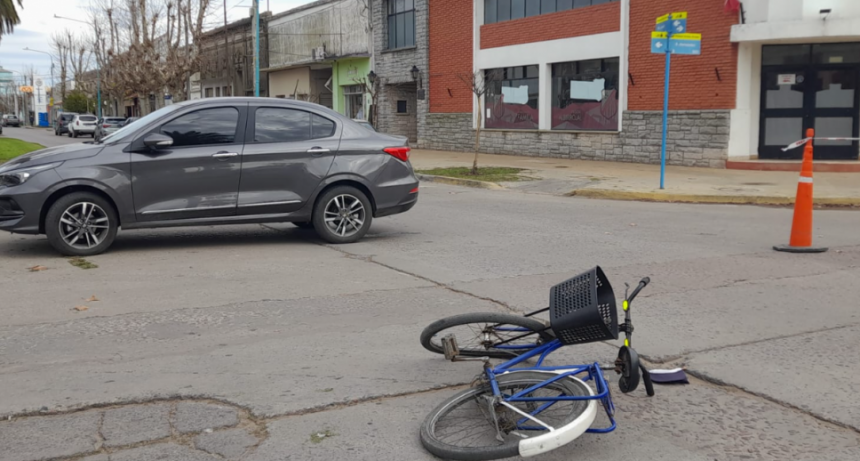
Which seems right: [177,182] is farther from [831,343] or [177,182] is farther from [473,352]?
[831,343]

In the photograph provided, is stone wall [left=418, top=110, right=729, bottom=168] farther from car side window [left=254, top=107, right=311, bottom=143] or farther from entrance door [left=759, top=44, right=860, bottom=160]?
car side window [left=254, top=107, right=311, bottom=143]

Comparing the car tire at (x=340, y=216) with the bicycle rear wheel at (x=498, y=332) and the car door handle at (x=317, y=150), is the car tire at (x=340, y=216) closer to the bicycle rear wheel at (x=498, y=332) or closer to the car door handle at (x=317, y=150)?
the car door handle at (x=317, y=150)

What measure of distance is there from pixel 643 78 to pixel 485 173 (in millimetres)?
5684

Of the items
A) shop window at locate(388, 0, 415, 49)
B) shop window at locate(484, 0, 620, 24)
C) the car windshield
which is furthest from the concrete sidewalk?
shop window at locate(388, 0, 415, 49)

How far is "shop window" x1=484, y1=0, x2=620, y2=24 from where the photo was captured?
83.1 feet

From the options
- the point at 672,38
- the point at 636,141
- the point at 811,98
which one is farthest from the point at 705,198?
the point at 636,141

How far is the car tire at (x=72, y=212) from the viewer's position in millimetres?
8594

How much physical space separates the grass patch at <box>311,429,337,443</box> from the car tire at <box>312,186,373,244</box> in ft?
18.7

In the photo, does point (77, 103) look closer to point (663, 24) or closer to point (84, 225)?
point (663, 24)

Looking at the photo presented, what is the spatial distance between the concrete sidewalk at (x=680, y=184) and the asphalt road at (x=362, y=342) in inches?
192

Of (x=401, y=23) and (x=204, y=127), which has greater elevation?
(x=401, y=23)

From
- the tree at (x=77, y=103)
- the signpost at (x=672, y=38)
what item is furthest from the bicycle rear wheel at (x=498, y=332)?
the tree at (x=77, y=103)

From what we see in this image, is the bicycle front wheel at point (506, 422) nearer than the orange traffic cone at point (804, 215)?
Yes

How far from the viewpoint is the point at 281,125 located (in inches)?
379
